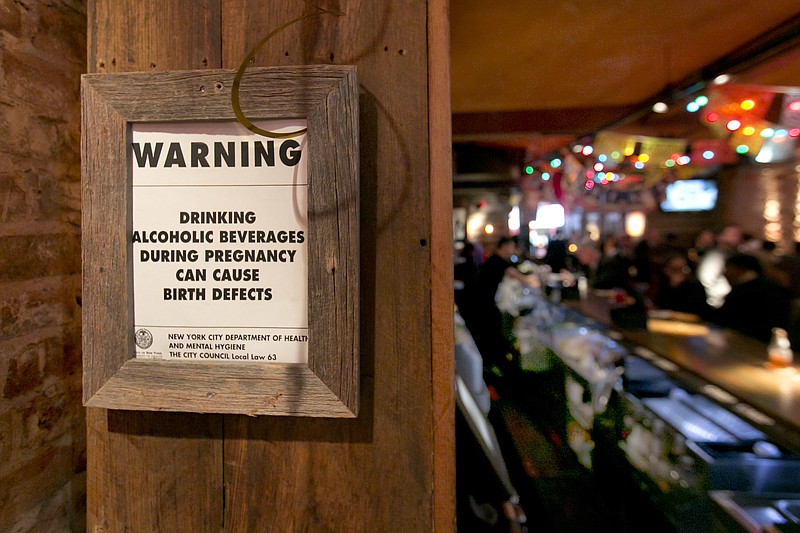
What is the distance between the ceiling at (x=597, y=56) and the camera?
7.76 feet

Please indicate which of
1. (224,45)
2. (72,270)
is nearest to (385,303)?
(224,45)

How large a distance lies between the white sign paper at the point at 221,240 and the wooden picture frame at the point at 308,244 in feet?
0.07

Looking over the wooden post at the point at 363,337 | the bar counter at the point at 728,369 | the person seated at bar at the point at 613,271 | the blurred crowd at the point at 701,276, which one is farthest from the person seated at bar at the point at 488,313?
the person seated at bar at the point at 613,271

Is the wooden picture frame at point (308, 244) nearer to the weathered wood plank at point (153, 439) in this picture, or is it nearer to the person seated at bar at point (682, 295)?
the weathered wood plank at point (153, 439)

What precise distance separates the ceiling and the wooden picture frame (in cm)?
161

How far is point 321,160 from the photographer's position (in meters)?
0.83

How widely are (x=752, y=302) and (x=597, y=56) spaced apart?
111 inches

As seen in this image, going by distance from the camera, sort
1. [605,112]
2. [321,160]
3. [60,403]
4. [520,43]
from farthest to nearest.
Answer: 1. [605,112]
2. [520,43]
3. [60,403]
4. [321,160]

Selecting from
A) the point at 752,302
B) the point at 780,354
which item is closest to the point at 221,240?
the point at 780,354

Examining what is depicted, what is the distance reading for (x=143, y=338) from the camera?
0.87 m

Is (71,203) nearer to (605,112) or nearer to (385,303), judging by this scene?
(385,303)

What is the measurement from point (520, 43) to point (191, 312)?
2.45 m

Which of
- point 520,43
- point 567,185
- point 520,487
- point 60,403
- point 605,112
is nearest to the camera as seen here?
point 60,403

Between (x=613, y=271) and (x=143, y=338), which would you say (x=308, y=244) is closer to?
(x=143, y=338)
